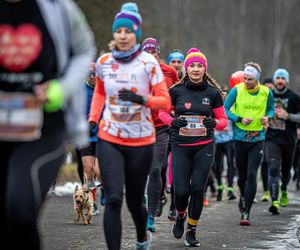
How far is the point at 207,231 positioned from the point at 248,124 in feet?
5.77

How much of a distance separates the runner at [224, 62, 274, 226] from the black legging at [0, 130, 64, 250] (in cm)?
676

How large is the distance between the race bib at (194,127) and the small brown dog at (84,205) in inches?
88.4

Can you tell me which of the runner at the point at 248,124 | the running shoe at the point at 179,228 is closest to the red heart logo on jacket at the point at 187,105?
the running shoe at the point at 179,228

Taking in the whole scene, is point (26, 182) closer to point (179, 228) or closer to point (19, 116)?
point (19, 116)

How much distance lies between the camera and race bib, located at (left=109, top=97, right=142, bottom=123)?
729 cm

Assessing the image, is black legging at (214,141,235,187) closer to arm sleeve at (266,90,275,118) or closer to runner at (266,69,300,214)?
runner at (266,69,300,214)

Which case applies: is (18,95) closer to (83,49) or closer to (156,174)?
(83,49)

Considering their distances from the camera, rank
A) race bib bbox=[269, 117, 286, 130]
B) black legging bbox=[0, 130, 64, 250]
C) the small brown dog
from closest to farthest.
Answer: black legging bbox=[0, 130, 64, 250], the small brown dog, race bib bbox=[269, 117, 286, 130]

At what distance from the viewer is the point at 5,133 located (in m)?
5.11

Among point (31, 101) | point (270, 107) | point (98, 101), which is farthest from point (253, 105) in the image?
point (31, 101)

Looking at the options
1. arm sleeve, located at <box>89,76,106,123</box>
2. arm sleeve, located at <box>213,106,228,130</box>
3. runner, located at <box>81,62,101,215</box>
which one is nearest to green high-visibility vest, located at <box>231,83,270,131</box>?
runner, located at <box>81,62,101,215</box>

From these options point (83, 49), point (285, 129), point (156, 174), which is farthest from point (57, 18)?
point (285, 129)

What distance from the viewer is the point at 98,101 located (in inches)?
297

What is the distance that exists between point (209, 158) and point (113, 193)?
274 cm
